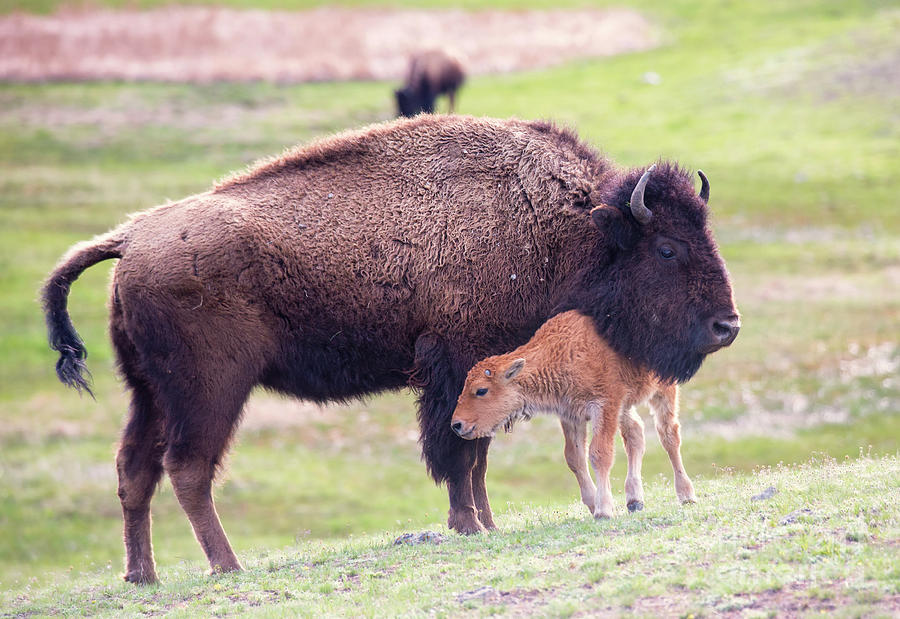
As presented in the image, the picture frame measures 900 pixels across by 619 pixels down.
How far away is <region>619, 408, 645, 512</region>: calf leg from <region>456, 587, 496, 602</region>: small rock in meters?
2.51

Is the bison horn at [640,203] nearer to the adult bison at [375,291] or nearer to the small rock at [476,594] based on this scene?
the adult bison at [375,291]

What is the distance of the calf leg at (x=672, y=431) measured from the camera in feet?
30.5

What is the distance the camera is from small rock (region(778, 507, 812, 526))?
24.4 feet

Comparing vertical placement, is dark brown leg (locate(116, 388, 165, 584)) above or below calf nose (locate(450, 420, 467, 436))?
below

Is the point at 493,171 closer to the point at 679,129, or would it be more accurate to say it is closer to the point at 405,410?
the point at 405,410

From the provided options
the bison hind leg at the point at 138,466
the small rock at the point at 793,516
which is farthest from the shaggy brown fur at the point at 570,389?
the bison hind leg at the point at 138,466

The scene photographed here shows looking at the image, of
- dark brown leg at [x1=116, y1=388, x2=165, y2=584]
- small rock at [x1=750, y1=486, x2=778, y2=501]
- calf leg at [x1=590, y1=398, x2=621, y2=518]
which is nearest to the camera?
small rock at [x1=750, y1=486, x2=778, y2=501]

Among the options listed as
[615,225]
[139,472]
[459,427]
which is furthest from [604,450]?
[139,472]

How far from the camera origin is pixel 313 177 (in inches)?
380

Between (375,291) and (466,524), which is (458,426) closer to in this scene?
(466,524)

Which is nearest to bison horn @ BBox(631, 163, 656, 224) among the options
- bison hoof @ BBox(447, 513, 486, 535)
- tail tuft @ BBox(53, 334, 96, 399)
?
bison hoof @ BBox(447, 513, 486, 535)

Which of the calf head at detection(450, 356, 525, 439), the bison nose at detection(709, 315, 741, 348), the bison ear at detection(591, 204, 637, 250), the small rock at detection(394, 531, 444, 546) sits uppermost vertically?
the bison ear at detection(591, 204, 637, 250)

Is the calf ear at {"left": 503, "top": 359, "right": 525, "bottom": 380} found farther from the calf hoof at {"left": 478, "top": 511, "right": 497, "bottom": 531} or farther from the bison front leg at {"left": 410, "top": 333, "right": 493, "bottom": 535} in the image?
the calf hoof at {"left": 478, "top": 511, "right": 497, "bottom": 531}

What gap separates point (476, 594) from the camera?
270 inches
